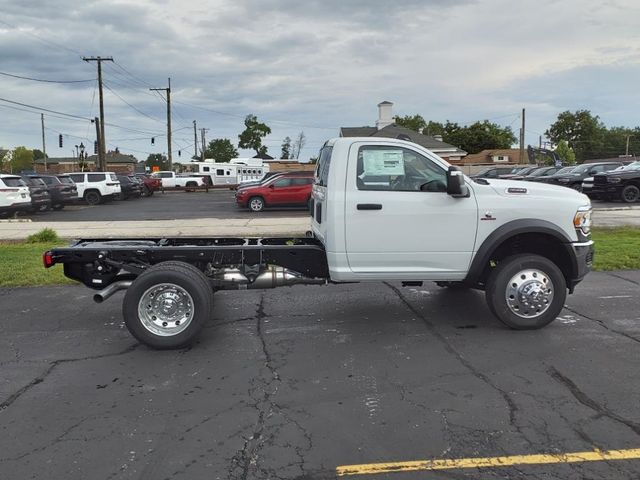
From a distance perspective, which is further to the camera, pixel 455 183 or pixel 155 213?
pixel 155 213

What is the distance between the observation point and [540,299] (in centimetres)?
573

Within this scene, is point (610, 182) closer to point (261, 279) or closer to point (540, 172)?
point (540, 172)

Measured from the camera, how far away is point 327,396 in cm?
429

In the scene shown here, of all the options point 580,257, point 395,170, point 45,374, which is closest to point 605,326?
point 580,257

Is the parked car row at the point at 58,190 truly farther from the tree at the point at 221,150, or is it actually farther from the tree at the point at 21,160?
the tree at the point at 21,160

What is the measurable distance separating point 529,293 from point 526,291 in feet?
0.12

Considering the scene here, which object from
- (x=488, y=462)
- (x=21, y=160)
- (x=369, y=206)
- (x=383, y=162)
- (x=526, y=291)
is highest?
(x=21, y=160)

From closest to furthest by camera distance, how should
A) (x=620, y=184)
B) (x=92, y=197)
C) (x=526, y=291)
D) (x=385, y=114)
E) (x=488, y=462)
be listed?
(x=488, y=462) < (x=526, y=291) < (x=620, y=184) < (x=92, y=197) < (x=385, y=114)

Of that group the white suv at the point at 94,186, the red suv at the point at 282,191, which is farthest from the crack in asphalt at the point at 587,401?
the white suv at the point at 94,186

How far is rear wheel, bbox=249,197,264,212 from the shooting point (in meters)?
23.0

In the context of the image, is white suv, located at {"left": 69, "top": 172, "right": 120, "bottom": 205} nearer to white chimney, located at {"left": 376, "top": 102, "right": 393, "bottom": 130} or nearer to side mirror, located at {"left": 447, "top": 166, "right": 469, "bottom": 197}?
side mirror, located at {"left": 447, "top": 166, "right": 469, "bottom": 197}

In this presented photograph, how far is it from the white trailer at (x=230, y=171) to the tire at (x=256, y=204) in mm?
22751

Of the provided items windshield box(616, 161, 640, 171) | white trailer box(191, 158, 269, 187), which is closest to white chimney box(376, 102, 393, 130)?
white trailer box(191, 158, 269, 187)

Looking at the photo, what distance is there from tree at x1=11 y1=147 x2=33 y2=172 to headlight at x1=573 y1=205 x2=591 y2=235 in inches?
5932
